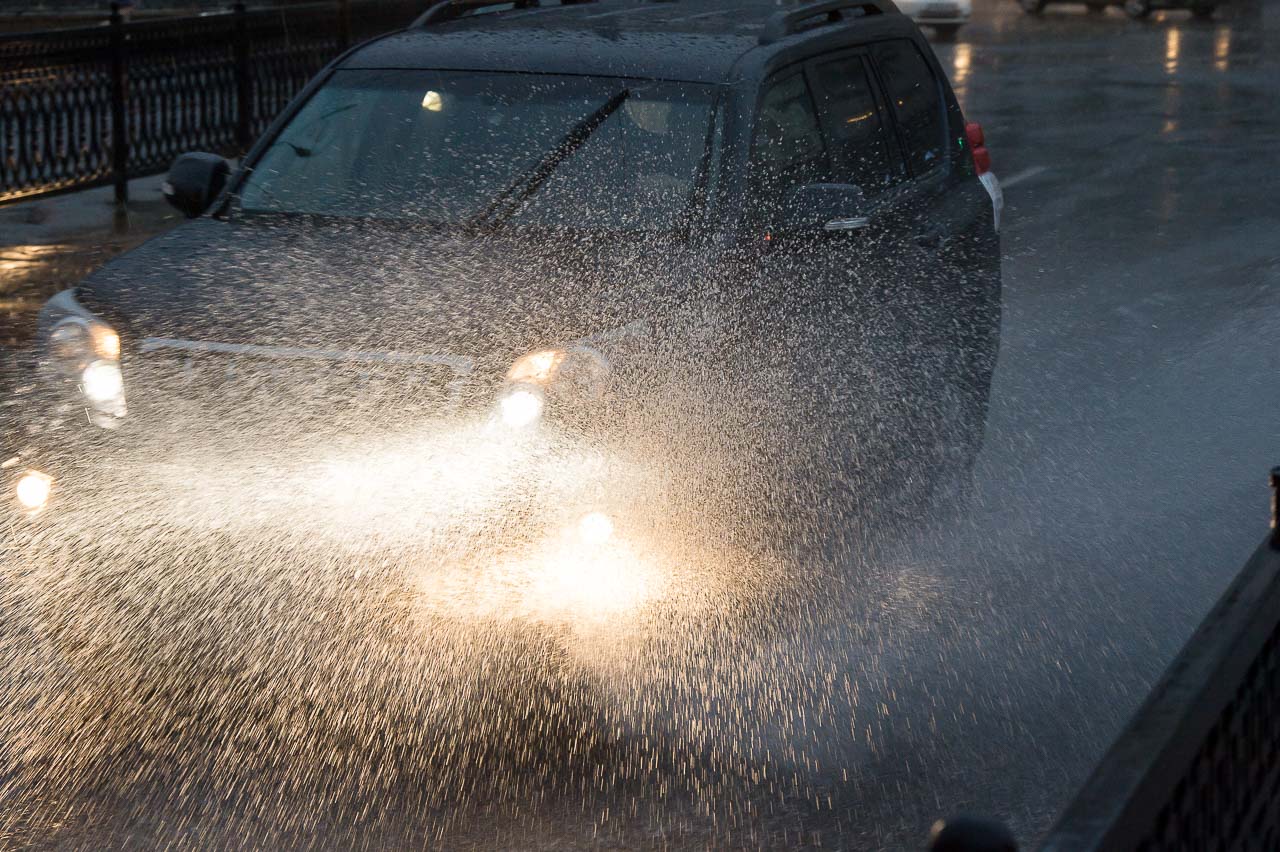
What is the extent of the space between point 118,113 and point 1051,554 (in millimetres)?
9303

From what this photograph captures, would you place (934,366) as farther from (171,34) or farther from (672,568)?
(171,34)

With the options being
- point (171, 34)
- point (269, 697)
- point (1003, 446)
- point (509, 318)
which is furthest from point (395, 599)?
point (171, 34)

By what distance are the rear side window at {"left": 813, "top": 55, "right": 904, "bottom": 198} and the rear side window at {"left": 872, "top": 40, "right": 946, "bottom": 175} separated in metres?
0.17

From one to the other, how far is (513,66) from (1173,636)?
9.08 ft

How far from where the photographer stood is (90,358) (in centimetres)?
487

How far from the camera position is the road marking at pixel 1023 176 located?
1427 centimetres

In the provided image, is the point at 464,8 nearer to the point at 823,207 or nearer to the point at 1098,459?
the point at 823,207

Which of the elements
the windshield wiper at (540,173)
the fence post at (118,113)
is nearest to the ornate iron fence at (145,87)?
the fence post at (118,113)

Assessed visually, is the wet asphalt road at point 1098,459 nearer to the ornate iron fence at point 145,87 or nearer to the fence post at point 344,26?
the fence post at point 344,26

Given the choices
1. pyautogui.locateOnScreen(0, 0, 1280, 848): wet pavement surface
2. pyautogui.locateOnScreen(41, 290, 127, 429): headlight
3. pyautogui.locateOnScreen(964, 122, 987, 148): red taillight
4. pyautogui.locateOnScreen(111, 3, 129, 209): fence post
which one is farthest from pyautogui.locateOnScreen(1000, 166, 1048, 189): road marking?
pyautogui.locateOnScreen(41, 290, 127, 429): headlight

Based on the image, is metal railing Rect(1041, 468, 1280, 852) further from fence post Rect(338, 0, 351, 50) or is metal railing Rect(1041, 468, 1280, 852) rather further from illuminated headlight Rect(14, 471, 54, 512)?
fence post Rect(338, 0, 351, 50)

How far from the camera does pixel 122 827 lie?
3652mm

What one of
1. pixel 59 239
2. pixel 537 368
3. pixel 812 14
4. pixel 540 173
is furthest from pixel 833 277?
pixel 59 239

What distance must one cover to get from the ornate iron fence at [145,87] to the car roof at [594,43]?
6472 mm
